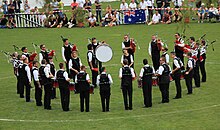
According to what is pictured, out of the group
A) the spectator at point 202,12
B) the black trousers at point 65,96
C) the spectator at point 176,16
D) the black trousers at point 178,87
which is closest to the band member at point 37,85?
the black trousers at point 65,96

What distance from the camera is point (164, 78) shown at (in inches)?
935

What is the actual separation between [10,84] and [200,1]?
75.8 ft

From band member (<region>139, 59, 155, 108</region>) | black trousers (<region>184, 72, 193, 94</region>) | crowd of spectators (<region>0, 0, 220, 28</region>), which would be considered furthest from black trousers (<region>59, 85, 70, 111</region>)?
crowd of spectators (<region>0, 0, 220, 28</region>)

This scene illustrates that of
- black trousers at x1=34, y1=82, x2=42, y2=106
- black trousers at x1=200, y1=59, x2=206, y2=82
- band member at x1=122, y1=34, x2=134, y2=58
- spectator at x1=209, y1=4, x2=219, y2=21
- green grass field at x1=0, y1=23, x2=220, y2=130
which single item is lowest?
green grass field at x1=0, y1=23, x2=220, y2=130

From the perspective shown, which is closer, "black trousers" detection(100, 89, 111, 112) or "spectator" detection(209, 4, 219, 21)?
"black trousers" detection(100, 89, 111, 112)

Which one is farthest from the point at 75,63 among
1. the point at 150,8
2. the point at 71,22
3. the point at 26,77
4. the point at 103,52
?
the point at 150,8

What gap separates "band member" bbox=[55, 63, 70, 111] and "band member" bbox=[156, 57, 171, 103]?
352cm

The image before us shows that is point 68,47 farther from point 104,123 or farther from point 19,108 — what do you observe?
point 104,123

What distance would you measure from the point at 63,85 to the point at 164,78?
385cm

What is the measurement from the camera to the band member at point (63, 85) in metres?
23.0

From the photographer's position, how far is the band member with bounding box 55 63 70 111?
23.0m

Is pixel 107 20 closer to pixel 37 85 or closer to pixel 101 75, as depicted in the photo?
pixel 37 85

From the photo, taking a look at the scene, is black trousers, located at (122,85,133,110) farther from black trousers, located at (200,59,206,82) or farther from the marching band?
black trousers, located at (200,59,206,82)

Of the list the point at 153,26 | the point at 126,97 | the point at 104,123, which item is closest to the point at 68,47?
the point at 126,97
